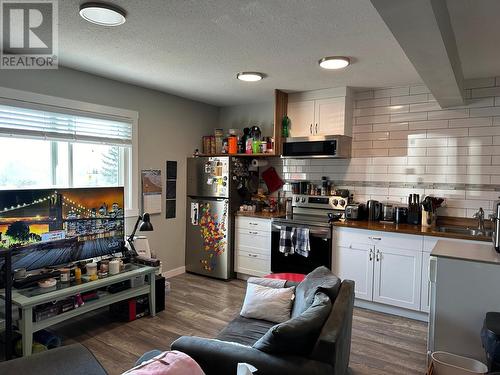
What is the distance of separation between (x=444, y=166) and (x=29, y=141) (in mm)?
4128

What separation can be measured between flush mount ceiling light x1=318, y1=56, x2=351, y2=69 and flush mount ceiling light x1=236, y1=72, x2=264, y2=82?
674 millimetres

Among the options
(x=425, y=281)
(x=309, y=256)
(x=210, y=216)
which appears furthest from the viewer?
(x=210, y=216)

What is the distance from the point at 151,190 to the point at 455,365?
3409mm

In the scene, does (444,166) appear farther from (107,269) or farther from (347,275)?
(107,269)

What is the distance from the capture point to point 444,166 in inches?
144

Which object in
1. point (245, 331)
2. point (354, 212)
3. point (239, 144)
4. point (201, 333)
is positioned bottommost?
point (201, 333)

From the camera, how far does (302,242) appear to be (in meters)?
3.84

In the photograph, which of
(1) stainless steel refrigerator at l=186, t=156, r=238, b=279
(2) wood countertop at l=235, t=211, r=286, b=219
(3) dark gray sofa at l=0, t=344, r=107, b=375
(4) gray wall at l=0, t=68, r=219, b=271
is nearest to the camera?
(3) dark gray sofa at l=0, t=344, r=107, b=375

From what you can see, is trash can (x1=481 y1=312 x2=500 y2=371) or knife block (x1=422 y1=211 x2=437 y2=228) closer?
trash can (x1=481 y1=312 x2=500 y2=371)

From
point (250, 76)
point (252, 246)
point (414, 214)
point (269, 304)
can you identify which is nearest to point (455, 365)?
point (269, 304)

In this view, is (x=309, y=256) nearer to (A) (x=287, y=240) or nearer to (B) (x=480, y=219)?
(A) (x=287, y=240)

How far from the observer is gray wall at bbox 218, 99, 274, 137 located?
15.9ft

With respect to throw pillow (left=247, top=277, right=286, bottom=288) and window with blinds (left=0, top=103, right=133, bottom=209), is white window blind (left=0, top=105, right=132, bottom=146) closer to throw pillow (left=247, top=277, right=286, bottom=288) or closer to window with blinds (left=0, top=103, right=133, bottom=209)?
window with blinds (left=0, top=103, right=133, bottom=209)

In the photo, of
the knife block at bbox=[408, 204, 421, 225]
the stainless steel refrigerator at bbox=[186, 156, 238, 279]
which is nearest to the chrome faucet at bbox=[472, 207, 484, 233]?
the knife block at bbox=[408, 204, 421, 225]
